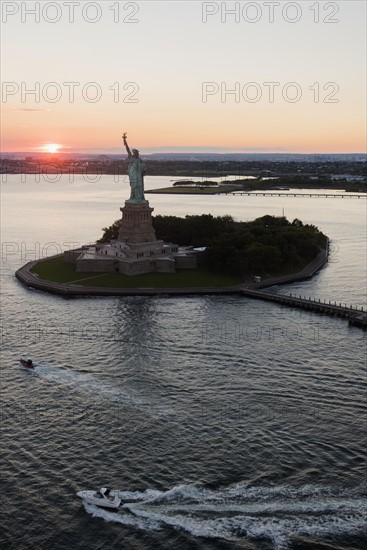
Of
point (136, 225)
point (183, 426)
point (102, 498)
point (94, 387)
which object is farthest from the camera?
point (136, 225)

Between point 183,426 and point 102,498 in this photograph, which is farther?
point 183,426

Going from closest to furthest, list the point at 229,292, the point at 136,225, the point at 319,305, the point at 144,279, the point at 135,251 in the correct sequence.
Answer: the point at 319,305, the point at 229,292, the point at 144,279, the point at 135,251, the point at 136,225

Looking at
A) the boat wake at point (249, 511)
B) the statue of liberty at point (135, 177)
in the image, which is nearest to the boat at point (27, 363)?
the boat wake at point (249, 511)

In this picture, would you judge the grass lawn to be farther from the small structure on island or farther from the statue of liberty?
the statue of liberty

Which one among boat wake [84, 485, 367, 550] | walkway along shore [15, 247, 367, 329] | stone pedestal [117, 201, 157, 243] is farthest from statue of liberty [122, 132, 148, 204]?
boat wake [84, 485, 367, 550]

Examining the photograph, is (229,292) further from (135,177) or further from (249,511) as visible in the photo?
(249,511)

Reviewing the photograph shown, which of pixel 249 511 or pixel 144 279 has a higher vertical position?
pixel 144 279

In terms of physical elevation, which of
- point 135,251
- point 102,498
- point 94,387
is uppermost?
point 135,251

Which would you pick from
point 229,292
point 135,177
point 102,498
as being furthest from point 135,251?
point 102,498
